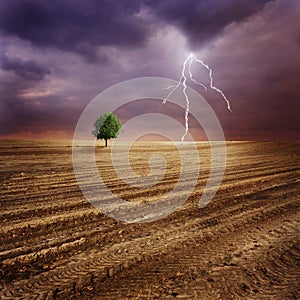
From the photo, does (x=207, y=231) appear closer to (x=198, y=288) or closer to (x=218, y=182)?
(x=198, y=288)

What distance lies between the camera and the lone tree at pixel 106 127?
164 ft

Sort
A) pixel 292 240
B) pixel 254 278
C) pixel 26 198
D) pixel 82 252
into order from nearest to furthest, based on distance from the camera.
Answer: pixel 254 278
pixel 82 252
pixel 292 240
pixel 26 198

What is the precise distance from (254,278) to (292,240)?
6.14ft

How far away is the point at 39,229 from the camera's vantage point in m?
5.89

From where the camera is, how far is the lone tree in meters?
50.1

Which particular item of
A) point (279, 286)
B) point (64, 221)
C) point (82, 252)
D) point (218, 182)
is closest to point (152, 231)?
point (82, 252)

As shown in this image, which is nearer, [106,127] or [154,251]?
[154,251]

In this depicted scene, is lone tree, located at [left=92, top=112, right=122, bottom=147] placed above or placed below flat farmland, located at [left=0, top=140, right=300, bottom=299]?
above

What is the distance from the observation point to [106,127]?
50594 mm

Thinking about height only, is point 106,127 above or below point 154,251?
above

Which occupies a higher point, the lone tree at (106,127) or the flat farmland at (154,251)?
the lone tree at (106,127)

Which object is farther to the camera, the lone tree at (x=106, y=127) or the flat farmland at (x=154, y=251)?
the lone tree at (x=106, y=127)

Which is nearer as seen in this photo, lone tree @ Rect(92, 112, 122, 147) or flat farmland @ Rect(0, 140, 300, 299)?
flat farmland @ Rect(0, 140, 300, 299)

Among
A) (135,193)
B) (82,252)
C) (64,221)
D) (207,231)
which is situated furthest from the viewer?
(135,193)
